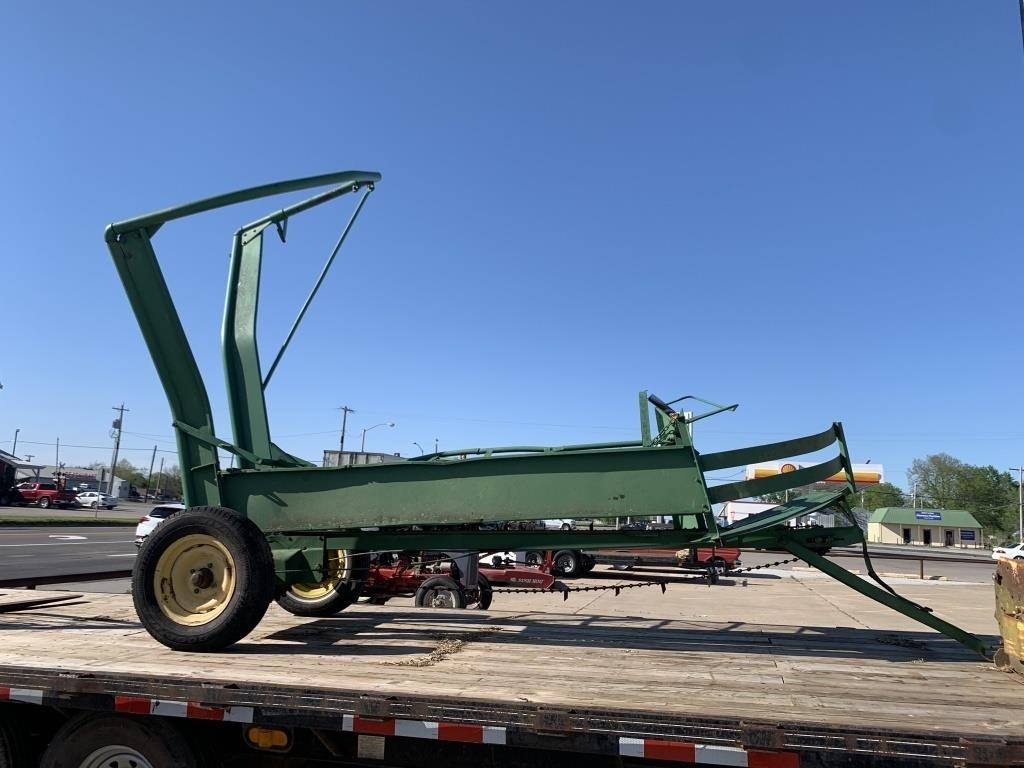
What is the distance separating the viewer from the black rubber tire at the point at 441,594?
1124 centimetres

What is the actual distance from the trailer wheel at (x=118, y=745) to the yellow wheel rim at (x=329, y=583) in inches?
101

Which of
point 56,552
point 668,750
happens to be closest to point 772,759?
point 668,750

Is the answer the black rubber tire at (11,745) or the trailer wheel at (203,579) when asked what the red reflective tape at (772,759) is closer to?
the trailer wheel at (203,579)

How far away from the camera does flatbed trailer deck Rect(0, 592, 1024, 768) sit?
3.29 metres

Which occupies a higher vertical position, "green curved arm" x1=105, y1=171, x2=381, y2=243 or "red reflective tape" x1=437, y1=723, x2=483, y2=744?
"green curved arm" x1=105, y1=171, x2=381, y2=243

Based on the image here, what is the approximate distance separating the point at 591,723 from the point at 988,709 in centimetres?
210

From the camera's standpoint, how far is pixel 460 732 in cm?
356

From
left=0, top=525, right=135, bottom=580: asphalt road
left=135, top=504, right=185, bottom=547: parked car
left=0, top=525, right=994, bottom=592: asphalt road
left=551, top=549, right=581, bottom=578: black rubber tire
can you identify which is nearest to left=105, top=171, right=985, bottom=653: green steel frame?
left=0, top=525, right=994, bottom=592: asphalt road

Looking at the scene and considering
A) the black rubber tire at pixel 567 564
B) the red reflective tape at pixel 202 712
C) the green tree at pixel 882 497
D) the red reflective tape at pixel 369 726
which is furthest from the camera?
the green tree at pixel 882 497

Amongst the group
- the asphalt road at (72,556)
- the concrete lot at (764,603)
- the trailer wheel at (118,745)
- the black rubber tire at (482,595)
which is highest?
the trailer wheel at (118,745)

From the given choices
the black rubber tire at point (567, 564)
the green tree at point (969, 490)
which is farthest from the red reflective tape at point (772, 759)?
the green tree at point (969, 490)

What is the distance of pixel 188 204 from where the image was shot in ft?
20.2

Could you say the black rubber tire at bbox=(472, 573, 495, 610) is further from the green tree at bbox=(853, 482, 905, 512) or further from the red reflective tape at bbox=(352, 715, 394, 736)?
the green tree at bbox=(853, 482, 905, 512)

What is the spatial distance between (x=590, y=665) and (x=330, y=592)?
3396 millimetres
